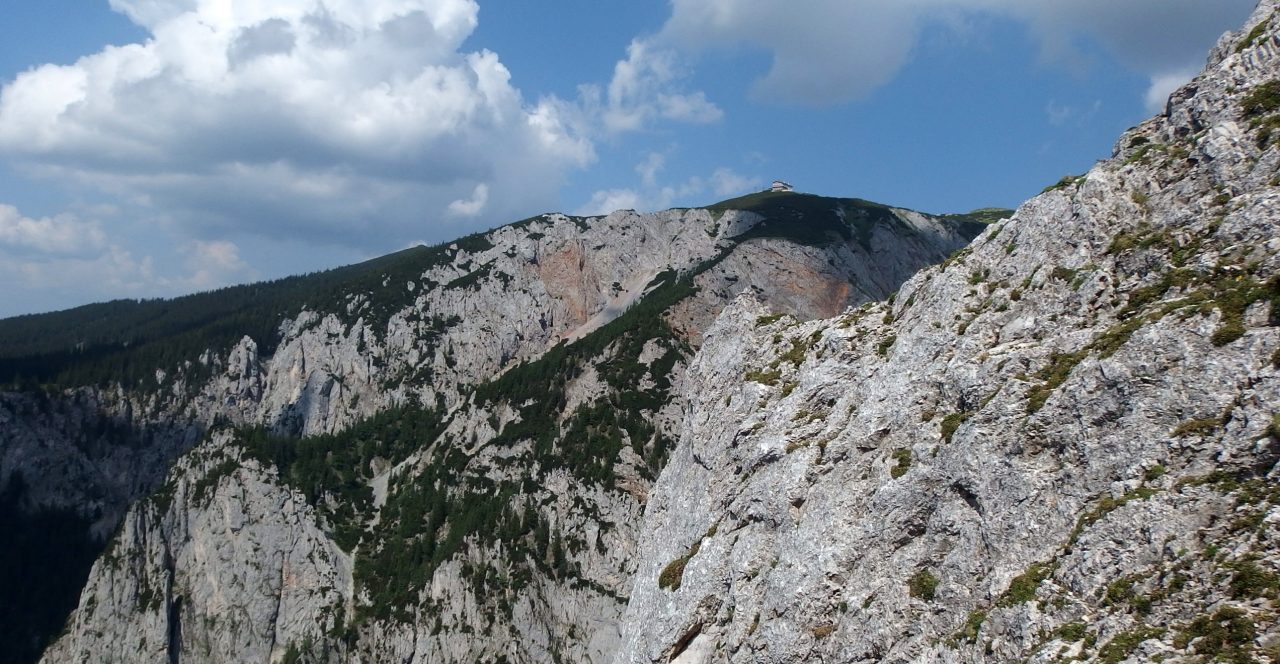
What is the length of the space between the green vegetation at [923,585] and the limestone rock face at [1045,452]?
0.07 meters

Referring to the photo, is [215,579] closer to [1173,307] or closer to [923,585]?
[923,585]

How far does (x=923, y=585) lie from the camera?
28.4 m

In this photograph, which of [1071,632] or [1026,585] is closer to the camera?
[1071,632]

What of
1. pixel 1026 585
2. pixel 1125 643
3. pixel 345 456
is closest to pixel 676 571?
pixel 1026 585

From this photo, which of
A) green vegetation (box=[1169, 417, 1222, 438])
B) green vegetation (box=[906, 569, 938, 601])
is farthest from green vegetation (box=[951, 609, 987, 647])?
green vegetation (box=[1169, 417, 1222, 438])

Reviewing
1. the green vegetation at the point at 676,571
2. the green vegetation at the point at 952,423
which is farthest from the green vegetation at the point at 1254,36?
the green vegetation at the point at 676,571

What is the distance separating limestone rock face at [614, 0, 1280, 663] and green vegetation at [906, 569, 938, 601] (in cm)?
7

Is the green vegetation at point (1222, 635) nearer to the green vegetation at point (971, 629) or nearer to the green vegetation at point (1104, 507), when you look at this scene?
the green vegetation at point (1104, 507)

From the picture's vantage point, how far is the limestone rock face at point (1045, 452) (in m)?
21.8

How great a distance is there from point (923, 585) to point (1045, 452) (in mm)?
6163

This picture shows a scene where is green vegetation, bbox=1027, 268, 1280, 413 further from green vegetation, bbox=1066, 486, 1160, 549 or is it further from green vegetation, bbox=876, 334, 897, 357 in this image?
green vegetation, bbox=876, 334, 897, 357

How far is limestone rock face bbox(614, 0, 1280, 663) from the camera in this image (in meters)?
21.8

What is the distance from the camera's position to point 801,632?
1228 inches

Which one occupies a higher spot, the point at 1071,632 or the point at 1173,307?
the point at 1173,307
